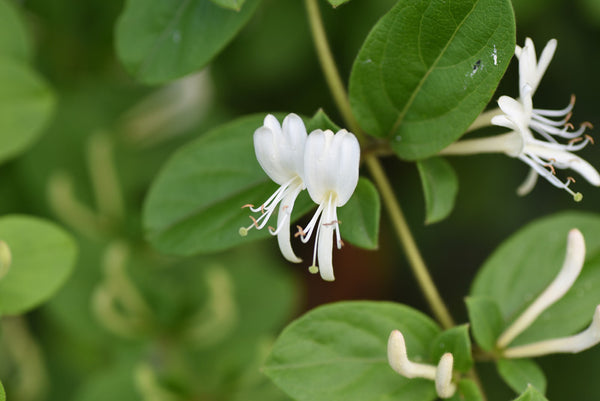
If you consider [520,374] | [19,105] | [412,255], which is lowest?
[520,374]

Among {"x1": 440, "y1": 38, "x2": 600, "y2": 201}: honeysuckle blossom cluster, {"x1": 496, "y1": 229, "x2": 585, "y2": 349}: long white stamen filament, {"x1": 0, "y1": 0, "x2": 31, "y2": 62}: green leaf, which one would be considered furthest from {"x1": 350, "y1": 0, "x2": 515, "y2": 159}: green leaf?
{"x1": 0, "y1": 0, "x2": 31, "y2": 62}: green leaf

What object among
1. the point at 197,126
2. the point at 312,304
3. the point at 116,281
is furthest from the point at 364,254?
the point at 116,281

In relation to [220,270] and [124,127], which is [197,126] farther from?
[220,270]

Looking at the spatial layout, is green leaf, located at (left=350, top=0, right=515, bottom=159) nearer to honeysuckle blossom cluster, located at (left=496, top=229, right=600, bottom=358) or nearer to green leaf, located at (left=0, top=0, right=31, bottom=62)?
honeysuckle blossom cluster, located at (left=496, top=229, right=600, bottom=358)

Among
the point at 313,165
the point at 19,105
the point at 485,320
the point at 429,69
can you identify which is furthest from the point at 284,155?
the point at 19,105

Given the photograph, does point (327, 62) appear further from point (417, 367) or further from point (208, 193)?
point (417, 367)

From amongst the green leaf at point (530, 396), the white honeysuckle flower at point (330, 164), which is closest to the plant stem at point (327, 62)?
the white honeysuckle flower at point (330, 164)
